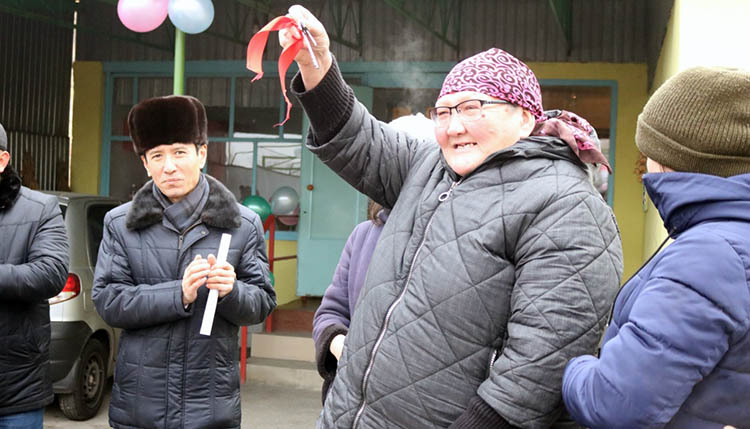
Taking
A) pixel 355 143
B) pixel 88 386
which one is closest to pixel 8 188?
pixel 355 143

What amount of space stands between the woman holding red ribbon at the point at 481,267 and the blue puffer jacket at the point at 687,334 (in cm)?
12

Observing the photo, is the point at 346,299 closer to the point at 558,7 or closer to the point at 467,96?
the point at 467,96

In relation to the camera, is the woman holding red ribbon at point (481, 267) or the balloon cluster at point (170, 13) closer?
the woman holding red ribbon at point (481, 267)

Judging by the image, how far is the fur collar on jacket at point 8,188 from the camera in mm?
2945

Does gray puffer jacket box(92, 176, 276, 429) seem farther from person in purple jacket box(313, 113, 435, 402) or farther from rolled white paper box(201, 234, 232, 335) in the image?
person in purple jacket box(313, 113, 435, 402)

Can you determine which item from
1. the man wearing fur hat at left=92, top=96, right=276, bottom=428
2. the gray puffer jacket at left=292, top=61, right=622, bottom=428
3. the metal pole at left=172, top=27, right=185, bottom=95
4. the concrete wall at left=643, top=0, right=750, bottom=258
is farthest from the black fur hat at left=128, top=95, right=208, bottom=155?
the concrete wall at left=643, top=0, right=750, bottom=258

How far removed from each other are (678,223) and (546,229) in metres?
0.26

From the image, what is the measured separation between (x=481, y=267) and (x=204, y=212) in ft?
4.48

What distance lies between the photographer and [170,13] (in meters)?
4.89

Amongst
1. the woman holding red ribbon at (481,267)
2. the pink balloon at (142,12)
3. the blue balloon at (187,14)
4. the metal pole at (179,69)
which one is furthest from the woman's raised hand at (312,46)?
the pink balloon at (142,12)

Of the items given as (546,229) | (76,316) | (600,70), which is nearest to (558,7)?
(600,70)

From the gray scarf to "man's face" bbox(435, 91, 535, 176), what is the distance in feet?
4.08

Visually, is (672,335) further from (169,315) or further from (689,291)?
(169,315)

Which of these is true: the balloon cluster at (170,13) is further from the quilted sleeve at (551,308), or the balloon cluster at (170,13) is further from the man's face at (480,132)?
the quilted sleeve at (551,308)
